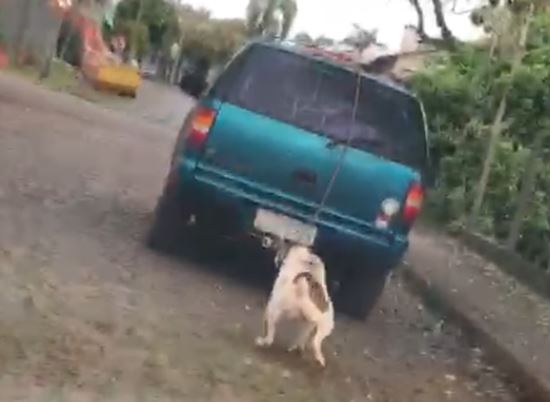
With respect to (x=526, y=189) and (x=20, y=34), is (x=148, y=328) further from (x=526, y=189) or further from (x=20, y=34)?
(x=20, y=34)

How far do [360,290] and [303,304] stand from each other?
2390 millimetres

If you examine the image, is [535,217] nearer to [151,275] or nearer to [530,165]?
[530,165]

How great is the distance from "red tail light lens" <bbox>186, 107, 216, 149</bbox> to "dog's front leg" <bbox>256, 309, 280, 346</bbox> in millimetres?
1983

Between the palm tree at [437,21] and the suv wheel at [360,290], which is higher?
the palm tree at [437,21]

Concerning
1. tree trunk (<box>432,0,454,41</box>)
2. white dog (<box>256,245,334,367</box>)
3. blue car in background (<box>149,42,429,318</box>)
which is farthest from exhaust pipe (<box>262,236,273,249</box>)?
tree trunk (<box>432,0,454,41</box>)

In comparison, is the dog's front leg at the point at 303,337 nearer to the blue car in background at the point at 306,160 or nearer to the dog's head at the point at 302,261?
the dog's head at the point at 302,261

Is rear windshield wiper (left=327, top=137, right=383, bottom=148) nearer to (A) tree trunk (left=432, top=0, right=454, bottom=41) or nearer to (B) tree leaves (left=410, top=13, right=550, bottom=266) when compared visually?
(B) tree leaves (left=410, top=13, right=550, bottom=266)

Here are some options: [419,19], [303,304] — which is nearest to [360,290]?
[303,304]

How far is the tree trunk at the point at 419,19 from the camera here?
70.5 ft

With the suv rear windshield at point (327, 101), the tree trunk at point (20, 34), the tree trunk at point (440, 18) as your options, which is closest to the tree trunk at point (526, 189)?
the suv rear windshield at point (327, 101)

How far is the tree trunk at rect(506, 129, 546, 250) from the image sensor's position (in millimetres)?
14102

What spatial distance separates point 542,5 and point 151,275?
8.48 meters

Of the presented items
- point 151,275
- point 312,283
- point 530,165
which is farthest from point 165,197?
point 530,165

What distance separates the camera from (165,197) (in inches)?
376
